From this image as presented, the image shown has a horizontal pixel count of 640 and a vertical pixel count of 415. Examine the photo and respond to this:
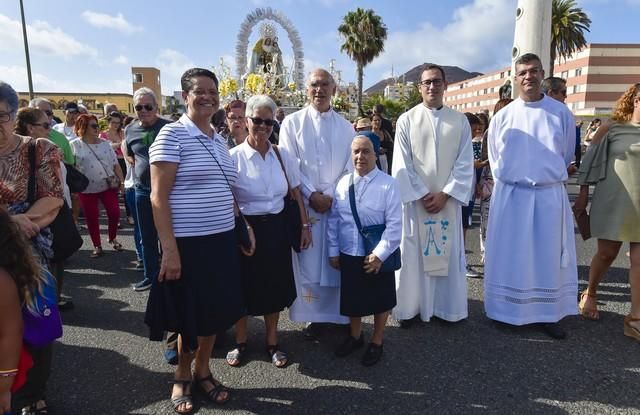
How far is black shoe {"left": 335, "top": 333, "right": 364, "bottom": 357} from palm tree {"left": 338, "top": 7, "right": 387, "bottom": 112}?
30547 millimetres

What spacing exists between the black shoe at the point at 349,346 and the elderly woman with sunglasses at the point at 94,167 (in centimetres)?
395

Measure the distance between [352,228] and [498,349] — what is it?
1549mm

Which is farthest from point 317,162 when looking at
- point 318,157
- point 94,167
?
point 94,167

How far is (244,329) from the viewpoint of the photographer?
10.7ft

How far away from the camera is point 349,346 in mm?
3254

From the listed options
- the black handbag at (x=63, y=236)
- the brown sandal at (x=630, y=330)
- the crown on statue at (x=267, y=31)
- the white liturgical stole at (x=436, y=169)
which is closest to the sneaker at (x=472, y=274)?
the white liturgical stole at (x=436, y=169)

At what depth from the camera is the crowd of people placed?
2354mm

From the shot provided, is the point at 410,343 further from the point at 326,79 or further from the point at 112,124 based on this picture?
the point at 112,124

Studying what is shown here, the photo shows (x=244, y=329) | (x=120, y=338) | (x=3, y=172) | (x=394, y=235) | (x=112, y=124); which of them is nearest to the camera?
(x=3, y=172)

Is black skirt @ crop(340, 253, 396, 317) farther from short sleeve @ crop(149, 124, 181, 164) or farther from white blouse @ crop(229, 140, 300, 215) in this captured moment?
short sleeve @ crop(149, 124, 181, 164)

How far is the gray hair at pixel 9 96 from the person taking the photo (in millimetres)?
2156

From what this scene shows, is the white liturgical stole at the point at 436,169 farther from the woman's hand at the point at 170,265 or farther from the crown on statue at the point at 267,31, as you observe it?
the crown on statue at the point at 267,31

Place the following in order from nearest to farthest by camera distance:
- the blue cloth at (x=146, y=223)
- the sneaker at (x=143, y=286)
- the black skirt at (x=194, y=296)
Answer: the black skirt at (x=194, y=296) < the blue cloth at (x=146, y=223) < the sneaker at (x=143, y=286)

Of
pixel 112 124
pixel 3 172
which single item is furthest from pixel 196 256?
pixel 112 124
